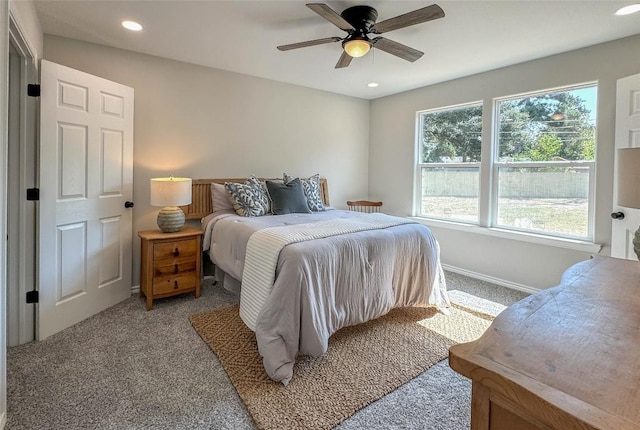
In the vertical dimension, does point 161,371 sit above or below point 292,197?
below

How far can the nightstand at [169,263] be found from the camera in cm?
288

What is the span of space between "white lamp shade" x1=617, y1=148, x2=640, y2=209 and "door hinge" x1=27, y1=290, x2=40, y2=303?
11.5 ft

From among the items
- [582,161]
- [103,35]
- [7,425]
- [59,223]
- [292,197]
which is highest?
[103,35]

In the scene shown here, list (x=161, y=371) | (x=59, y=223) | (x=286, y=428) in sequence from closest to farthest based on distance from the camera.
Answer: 1. (x=286, y=428)
2. (x=161, y=371)
3. (x=59, y=223)

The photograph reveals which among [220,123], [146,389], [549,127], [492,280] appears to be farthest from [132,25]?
[492,280]

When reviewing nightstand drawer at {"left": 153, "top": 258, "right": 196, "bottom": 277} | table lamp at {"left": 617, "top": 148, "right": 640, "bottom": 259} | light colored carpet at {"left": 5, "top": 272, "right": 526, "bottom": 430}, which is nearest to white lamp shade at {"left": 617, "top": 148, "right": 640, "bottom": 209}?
table lamp at {"left": 617, "top": 148, "right": 640, "bottom": 259}

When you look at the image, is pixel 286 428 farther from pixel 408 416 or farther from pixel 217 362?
pixel 217 362

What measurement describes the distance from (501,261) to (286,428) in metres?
3.09

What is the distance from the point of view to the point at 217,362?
212cm

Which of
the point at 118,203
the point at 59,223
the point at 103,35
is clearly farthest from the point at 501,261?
the point at 103,35

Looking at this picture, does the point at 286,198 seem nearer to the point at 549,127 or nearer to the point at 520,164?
the point at 520,164

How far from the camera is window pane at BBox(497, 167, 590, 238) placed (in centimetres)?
318

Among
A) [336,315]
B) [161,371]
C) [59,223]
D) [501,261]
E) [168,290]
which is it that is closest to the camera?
[161,371]

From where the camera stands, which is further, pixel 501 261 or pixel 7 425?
pixel 501 261
